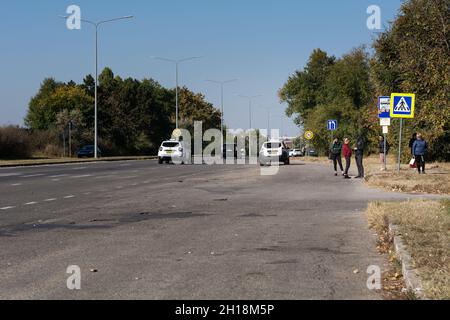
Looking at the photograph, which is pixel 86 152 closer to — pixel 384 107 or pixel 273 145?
pixel 273 145

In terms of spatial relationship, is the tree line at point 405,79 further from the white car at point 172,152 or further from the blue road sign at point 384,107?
the white car at point 172,152

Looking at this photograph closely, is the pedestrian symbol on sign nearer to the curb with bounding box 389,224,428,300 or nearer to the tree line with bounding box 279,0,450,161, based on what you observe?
the tree line with bounding box 279,0,450,161

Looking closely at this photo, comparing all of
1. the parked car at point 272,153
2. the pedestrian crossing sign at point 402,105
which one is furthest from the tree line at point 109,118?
the pedestrian crossing sign at point 402,105

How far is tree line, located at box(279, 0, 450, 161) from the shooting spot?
28031 mm

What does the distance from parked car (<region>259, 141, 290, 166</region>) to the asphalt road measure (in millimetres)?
24698

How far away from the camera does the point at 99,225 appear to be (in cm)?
1241

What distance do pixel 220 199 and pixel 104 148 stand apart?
58056 mm

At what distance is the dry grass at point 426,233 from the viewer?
6.79 metres

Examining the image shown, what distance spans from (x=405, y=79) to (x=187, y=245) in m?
27.5

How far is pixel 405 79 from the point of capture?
116 feet

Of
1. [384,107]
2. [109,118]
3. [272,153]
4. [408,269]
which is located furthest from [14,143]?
[408,269]

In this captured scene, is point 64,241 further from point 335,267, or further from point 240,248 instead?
point 335,267

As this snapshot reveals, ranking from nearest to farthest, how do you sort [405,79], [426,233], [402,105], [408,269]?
[408,269] < [426,233] < [402,105] < [405,79]
